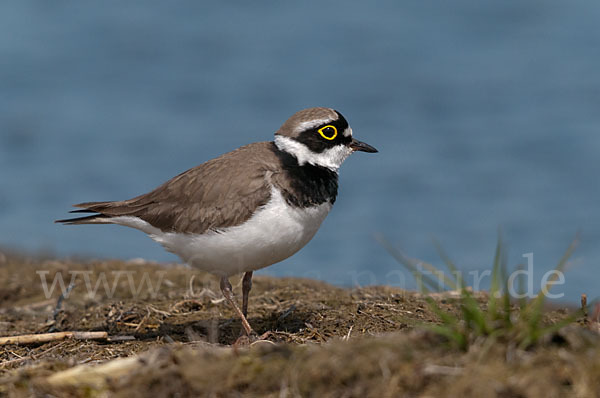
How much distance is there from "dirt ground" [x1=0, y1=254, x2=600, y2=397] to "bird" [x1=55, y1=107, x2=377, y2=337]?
0.63m

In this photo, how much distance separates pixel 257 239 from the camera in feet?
18.5

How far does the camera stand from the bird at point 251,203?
568 centimetres

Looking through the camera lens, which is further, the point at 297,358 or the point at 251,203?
the point at 251,203

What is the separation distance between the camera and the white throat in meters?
6.10

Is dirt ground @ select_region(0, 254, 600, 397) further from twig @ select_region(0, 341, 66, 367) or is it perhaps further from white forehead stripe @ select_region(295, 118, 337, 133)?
white forehead stripe @ select_region(295, 118, 337, 133)

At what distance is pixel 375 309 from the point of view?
19.8 ft

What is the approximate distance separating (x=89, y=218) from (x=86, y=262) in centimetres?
345

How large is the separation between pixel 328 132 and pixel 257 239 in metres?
1.19

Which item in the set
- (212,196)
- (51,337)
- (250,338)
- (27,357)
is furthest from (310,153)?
(27,357)

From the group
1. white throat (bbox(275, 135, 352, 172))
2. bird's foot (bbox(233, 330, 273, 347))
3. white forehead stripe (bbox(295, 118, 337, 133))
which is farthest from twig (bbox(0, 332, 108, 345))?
white forehead stripe (bbox(295, 118, 337, 133))

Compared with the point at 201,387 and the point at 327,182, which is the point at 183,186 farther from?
the point at 201,387

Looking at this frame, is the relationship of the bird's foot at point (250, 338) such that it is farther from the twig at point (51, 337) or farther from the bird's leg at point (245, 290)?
the twig at point (51, 337)

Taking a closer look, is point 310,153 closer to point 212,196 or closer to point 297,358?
point 212,196

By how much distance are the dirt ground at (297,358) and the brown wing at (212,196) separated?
0.95 m
